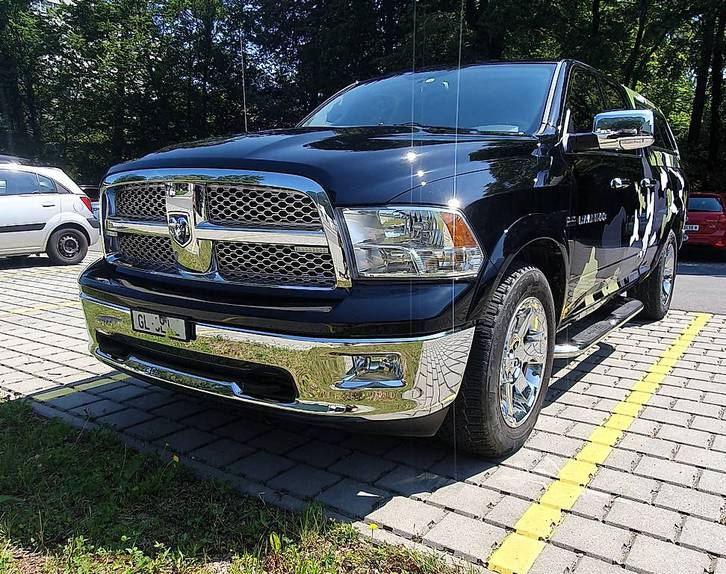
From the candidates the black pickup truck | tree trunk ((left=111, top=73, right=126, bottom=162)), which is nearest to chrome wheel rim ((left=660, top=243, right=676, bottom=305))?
the black pickup truck

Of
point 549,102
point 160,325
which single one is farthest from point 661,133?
point 160,325

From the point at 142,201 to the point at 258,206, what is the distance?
771mm

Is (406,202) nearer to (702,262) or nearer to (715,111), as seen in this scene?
(702,262)

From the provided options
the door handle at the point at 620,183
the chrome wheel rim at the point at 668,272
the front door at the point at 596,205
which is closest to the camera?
the front door at the point at 596,205

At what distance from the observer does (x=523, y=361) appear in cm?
321

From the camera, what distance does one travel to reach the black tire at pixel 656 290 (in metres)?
6.09

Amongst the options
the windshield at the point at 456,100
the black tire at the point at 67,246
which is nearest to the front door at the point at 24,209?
the black tire at the point at 67,246

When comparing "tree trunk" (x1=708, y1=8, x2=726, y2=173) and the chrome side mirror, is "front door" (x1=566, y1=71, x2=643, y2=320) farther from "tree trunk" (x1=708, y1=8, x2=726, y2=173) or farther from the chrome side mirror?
"tree trunk" (x1=708, y1=8, x2=726, y2=173)

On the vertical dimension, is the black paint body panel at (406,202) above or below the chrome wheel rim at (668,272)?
above

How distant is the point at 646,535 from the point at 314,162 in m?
1.98

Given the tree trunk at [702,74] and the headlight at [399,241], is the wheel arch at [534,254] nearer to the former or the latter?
the headlight at [399,241]

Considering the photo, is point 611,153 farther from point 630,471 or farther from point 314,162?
point 314,162

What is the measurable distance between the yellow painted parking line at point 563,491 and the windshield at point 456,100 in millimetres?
1719

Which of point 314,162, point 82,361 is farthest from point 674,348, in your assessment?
point 82,361
